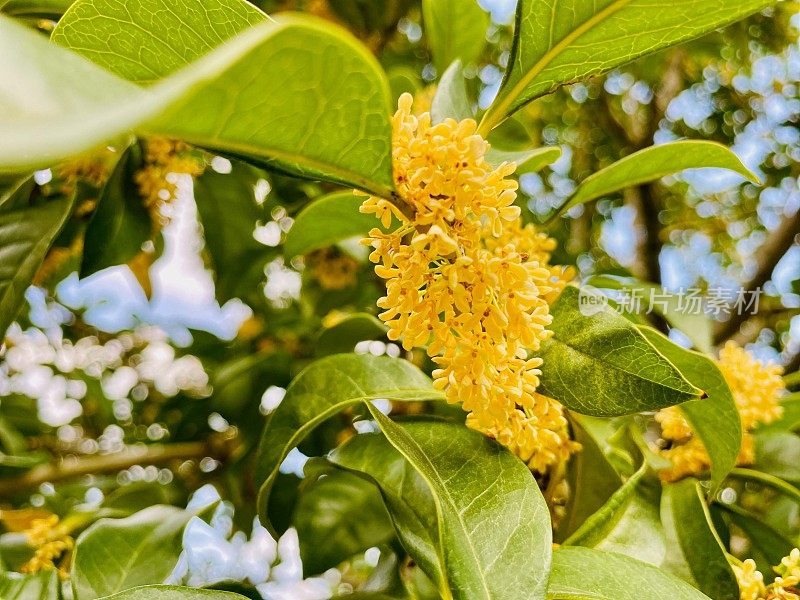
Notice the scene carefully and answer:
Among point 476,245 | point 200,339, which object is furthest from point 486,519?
point 200,339

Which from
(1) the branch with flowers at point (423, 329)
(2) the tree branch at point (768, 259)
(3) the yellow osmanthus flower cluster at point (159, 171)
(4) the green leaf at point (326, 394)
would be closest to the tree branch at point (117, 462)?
(1) the branch with flowers at point (423, 329)

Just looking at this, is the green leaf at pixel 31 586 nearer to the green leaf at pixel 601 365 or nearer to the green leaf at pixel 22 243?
the green leaf at pixel 22 243

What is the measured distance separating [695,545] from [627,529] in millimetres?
83

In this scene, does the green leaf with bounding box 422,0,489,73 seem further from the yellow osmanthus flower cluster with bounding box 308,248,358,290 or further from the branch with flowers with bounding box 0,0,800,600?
the yellow osmanthus flower cluster with bounding box 308,248,358,290

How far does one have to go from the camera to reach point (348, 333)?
104cm

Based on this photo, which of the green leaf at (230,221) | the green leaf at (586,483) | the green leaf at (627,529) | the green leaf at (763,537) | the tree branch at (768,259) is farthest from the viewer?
the tree branch at (768,259)

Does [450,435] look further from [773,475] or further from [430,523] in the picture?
[773,475]

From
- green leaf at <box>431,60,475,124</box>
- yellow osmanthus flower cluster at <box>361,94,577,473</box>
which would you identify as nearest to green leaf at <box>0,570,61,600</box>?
yellow osmanthus flower cluster at <box>361,94,577,473</box>

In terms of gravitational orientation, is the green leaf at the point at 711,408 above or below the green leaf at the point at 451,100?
below

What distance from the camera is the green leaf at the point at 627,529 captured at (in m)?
0.65

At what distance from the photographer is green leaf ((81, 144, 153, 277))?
946 millimetres

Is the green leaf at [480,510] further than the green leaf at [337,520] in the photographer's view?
No

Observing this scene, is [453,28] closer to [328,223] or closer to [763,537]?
[328,223]

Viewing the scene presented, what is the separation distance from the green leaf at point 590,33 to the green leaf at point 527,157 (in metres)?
0.11
